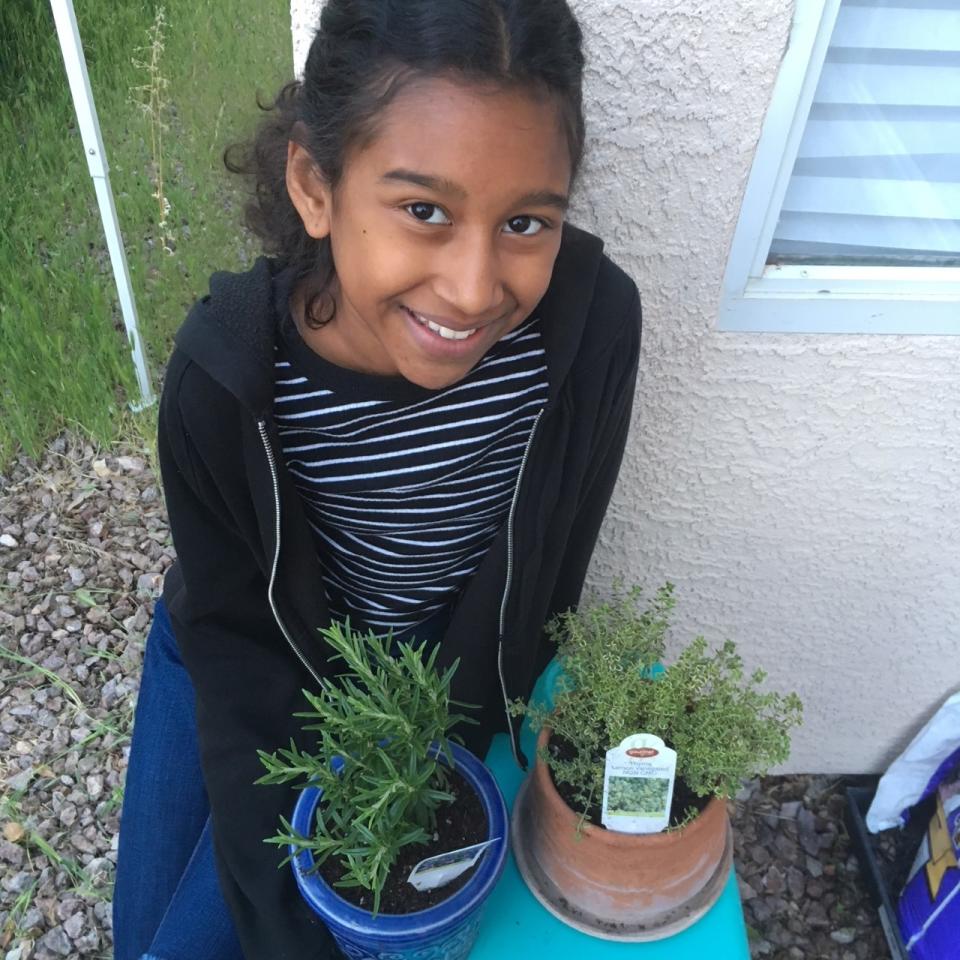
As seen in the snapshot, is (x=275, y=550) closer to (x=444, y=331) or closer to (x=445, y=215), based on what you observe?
(x=444, y=331)

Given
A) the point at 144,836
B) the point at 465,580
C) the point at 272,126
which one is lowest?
the point at 144,836

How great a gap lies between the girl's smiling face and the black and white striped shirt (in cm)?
17

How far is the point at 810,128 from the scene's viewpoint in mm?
1476

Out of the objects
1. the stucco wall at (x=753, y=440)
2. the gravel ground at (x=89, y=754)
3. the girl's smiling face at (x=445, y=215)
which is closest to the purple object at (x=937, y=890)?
the gravel ground at (x=89, y=754)

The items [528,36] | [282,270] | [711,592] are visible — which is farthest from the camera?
[711,592]

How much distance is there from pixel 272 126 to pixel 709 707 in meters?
1.06

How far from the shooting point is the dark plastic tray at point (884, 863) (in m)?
2.07

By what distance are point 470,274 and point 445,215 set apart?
0.07 metres

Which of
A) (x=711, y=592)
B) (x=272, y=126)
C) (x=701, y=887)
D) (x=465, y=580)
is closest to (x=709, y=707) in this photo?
(x=701, y=887)

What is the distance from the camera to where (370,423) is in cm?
139

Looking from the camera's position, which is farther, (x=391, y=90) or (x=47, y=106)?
(x=47, y=106)

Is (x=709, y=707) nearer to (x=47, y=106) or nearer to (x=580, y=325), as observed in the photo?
(x=580, y=325)

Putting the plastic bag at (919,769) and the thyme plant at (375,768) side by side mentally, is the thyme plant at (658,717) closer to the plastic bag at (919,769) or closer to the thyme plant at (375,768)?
the thyme plant at (375,768)

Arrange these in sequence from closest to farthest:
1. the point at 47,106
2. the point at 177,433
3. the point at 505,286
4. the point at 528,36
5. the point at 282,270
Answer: the point at 528,36 < the point at 505,286 < the point at 177,433 < the point at 282,270 < the point at 47,106
